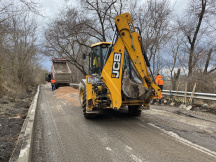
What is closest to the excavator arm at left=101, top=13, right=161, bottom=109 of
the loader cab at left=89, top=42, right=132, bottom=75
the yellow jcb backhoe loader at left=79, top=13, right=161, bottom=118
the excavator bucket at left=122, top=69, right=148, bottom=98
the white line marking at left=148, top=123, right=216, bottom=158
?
the yellow jcb backhoe loader at left=79, top=13, right=161, bottom=118

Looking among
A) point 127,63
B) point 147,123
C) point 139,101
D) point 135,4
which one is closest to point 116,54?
point 127,63

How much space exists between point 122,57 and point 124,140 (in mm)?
2332

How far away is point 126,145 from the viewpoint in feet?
11.8

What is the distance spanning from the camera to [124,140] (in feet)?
12.7

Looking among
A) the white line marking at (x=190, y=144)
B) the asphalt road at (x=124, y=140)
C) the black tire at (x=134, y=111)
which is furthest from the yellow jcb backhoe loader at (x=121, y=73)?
the white line marking at (x=190, y=144)

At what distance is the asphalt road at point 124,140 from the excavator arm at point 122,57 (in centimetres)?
96

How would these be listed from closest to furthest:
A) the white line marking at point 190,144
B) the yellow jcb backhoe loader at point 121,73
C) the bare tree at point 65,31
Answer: the white line marking at point 190,144 → the yellow jcb backhoe loader at point 121,73 → the bare tree at point 65,31

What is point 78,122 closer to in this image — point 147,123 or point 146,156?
point 147,123

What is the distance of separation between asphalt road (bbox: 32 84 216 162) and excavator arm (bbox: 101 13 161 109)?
963 mm

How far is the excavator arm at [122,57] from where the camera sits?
4.77 meters

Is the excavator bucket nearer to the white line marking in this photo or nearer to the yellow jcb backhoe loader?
the yellow jcb backhoe loader

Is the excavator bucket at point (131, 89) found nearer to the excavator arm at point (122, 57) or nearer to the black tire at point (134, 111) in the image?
the excavator arm at point (122, 57)

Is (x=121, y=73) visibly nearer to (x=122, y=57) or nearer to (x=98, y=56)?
(x=122, y=57)

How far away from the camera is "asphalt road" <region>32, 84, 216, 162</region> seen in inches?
123
